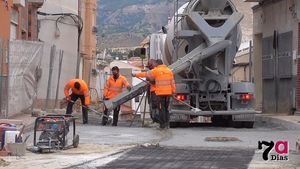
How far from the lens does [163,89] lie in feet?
53.2

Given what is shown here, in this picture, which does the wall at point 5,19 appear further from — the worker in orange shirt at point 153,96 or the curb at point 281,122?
the curb at point 281,122

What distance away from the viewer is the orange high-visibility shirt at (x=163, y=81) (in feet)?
53.1

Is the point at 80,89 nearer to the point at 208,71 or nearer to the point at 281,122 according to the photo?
the point at 208,71

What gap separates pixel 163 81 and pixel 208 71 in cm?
189

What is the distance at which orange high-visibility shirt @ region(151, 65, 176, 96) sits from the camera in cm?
1619

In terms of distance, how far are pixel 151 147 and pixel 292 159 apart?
281 centimetres

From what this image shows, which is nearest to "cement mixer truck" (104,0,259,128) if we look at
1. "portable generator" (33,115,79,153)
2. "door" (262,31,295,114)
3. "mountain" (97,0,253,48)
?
"door" (262,31,295,114)

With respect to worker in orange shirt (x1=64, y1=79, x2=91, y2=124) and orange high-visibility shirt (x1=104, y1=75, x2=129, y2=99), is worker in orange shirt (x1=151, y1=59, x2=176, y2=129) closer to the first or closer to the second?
orange high-visibility shirt (x1=104, y1=75, x2=129, y2=99)

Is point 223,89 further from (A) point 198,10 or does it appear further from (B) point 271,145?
(B) point 271,145

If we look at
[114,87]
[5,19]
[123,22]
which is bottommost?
[114,87]

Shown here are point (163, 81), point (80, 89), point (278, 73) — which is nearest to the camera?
point (163, 81)

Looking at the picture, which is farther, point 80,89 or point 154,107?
point 80,89

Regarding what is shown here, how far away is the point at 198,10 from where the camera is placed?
17.8 meters

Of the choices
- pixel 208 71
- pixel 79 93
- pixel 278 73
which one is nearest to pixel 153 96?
pixel 208 71
